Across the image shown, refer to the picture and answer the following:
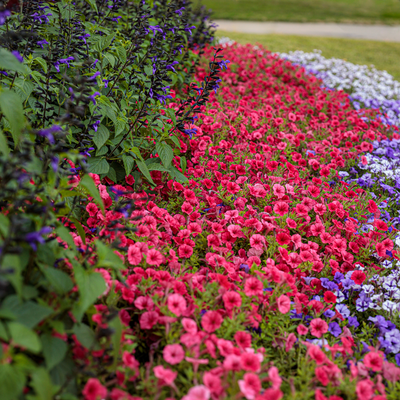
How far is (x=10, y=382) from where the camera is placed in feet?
3.91

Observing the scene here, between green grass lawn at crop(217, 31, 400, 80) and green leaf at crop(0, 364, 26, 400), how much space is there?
456 inches

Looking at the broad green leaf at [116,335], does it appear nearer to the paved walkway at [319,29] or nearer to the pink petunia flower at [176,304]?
the pink petunia flower at [176,304]

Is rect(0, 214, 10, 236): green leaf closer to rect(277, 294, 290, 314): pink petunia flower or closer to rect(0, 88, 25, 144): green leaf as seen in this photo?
rect(0, 88, 25, 144): green leaf

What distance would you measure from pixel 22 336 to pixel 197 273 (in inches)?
50.7

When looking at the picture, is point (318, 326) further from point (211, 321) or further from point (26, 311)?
point (26, 311)

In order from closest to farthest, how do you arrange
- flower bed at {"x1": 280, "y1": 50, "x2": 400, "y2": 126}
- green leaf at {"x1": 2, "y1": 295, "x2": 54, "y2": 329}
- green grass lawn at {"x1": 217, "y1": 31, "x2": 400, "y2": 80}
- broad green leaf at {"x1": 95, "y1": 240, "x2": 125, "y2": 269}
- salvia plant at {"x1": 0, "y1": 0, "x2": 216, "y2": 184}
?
green leaf at {"x1": 2, "y1": 295, "x2": 54, "y2": 329}, broad green leaf at {"x1": 95, "y1": 240, "x2": 125, "y2": 269}, salvia plant at {"x1": 0, "y1": 0, "x2": 216, "y2": 184}, flower bed at {"x1": 280, "y1": 50, "x2": 400, "y2": 126}, green grass lawn at {"x1": 217, "y1": 31, "x2": 400, "y2": 80}

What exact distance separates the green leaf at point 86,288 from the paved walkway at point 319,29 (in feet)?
55.3

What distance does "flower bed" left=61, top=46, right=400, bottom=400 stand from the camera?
1.68 m

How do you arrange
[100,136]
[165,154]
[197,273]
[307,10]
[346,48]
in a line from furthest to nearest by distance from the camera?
[307,10] < [346,48] < [165,154] < [100,136] < [197,273]

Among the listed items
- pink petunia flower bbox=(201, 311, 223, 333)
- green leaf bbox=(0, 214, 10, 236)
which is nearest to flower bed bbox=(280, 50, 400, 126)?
pink petunia flower bbox=(201, 311, 223, 333)

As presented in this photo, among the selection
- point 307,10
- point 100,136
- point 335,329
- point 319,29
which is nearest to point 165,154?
point 100,136

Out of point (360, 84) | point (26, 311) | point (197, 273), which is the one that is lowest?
point (197, 273)

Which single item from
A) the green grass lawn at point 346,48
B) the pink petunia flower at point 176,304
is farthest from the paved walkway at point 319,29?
the pink petunia flower at point 176,304

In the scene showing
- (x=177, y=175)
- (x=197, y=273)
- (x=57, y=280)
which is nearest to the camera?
(x=57, y=280)
